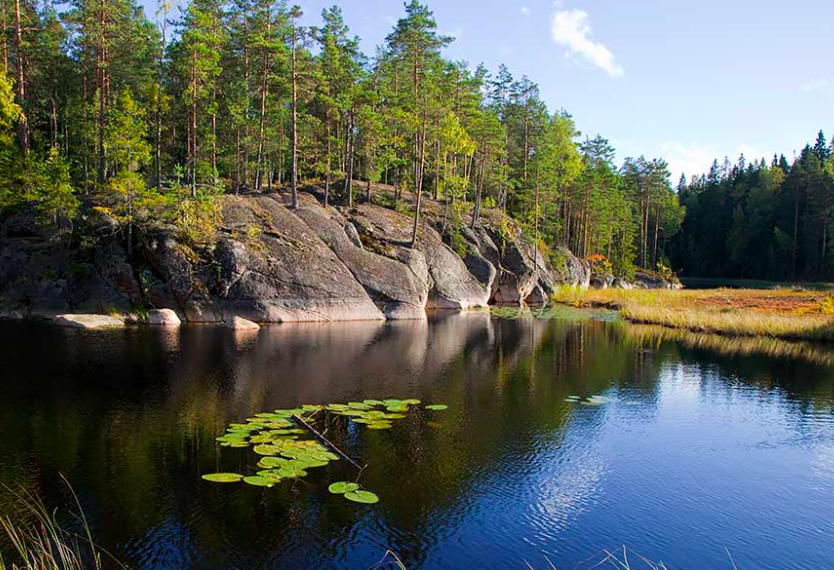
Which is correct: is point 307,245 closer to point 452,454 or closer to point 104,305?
point 104,305

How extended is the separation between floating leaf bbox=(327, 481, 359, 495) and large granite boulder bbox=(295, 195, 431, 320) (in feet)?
97.3

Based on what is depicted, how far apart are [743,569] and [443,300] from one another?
129ft

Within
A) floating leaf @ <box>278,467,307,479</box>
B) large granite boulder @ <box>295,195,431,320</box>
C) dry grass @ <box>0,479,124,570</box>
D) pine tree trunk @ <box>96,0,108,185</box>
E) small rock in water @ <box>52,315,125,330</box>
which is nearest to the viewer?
dry grass @ <box>0,479,124,570</box>

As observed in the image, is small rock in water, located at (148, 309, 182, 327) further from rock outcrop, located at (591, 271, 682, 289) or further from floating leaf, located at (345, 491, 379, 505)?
rock outcrop, located at (591, 271, 682, 289)

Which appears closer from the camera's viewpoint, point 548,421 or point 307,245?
point 548,421

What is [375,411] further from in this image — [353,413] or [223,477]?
[223,477]

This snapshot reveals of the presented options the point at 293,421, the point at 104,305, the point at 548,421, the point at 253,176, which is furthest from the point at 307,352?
the point at 253,176

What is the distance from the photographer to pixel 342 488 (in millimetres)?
11078

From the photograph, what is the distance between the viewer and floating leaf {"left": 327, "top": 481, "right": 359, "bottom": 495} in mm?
10953

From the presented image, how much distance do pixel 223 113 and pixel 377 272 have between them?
21.4 metres

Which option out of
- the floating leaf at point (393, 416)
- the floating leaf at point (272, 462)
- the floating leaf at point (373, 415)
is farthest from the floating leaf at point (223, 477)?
the floating leaf at point (393, 416)

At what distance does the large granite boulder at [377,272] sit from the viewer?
1628 inches

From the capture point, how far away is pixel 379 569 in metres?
8.66

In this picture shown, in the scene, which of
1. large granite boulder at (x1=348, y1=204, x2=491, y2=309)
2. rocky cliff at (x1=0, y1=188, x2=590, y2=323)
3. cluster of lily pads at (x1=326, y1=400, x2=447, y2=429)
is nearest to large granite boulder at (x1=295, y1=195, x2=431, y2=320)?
rocky cliff at (x1=0, y1=188, x2=590, y2=323)
